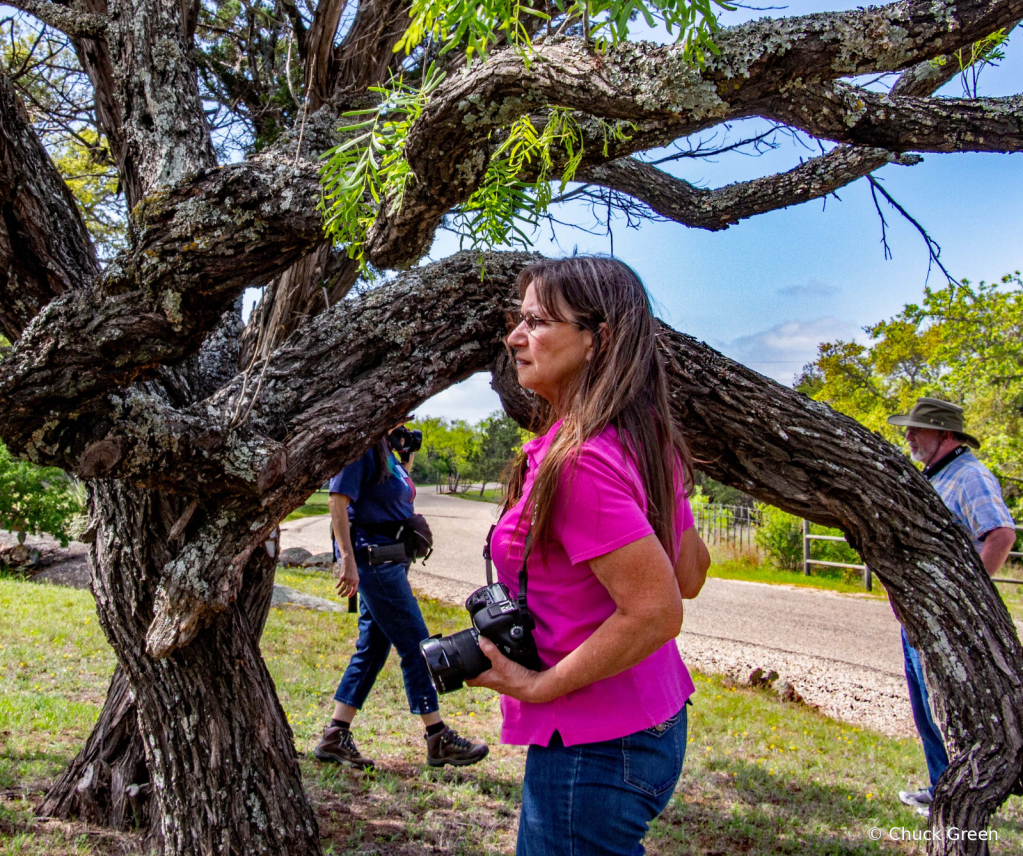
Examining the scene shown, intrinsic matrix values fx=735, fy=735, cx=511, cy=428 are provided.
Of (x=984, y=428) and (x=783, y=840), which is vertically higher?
(x=984, y=428)

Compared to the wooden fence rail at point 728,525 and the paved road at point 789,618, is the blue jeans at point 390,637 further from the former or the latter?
the wooden fence rail at point 728,525

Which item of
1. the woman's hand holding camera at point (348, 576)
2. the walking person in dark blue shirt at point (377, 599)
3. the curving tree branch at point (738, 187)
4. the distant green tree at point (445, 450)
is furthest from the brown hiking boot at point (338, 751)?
the distant green tree at point (445, 450)

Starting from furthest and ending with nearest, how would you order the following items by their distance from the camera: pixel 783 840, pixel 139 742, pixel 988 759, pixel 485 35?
1. pixel 783 840
2. pixel 139 742
3. pixel 988 759
4. pixel 485 35

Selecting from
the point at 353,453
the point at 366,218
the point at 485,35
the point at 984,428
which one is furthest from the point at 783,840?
the point at 984,428

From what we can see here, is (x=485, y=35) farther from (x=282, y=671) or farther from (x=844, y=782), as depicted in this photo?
(x=282, y=671)

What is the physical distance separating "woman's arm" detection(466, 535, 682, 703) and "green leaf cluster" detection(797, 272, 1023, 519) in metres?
17.6

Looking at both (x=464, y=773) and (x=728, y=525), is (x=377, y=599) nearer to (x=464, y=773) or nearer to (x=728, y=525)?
(x=464, y=773)

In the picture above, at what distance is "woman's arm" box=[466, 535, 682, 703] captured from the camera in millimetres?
1471

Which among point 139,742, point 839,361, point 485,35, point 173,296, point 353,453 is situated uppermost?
point 839,361

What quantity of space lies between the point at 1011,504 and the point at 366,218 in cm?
2026

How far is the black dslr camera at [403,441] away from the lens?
4551mm

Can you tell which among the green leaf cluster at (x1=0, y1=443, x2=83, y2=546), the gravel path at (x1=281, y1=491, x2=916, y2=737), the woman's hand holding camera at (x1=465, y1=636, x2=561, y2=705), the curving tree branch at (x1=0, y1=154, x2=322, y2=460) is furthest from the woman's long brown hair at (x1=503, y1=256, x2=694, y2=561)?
the green leaf cluster at (x1=0, y1=443, x2=83, y2=546)

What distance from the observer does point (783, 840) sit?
3750 millimetres

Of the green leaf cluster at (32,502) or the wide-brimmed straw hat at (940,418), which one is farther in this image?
the green leaf cluster at (32,502)
